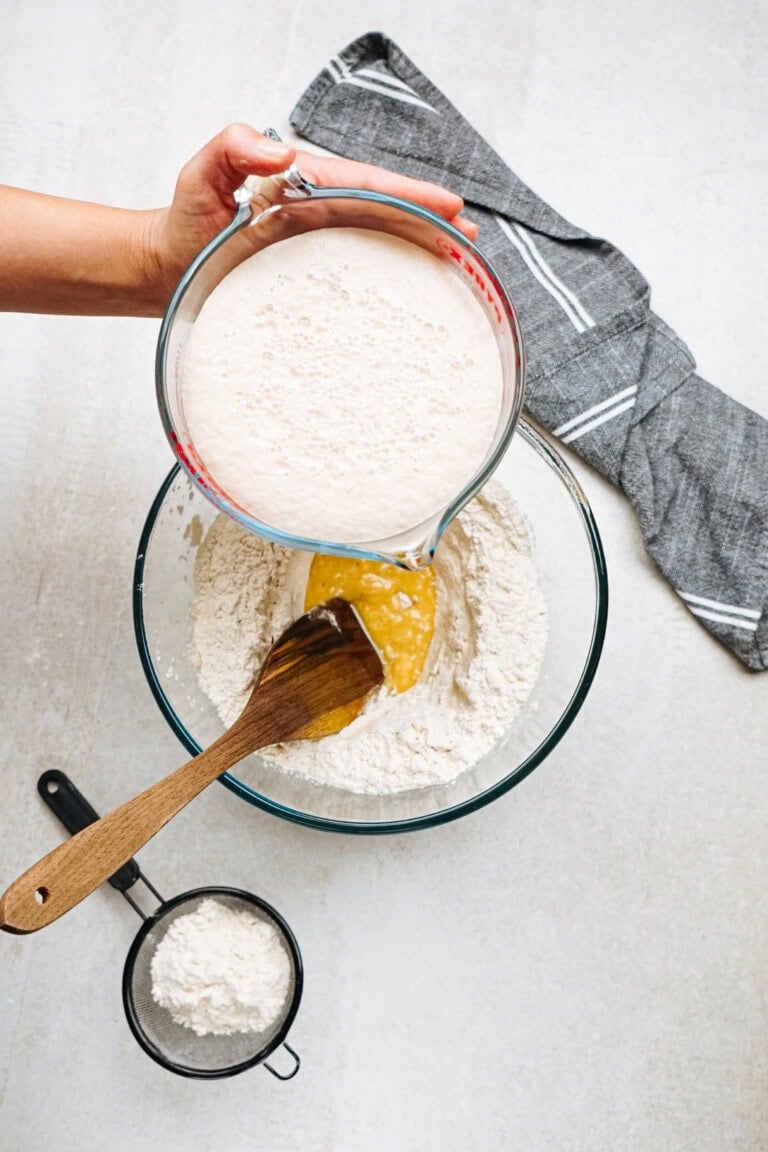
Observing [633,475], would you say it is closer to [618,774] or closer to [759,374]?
[759,374]

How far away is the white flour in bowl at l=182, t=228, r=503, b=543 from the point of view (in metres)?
0.73

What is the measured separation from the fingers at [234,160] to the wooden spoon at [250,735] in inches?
19.6

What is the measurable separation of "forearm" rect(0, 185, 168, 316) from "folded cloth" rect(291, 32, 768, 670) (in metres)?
0.36

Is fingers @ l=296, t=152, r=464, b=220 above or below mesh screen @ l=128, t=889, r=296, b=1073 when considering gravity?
above

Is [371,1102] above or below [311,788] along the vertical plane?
below

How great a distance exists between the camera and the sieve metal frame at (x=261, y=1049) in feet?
3.76

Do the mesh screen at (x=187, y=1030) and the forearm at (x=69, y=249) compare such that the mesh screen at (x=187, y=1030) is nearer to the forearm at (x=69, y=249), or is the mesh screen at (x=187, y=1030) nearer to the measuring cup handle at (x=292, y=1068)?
the measuring cup handle at (x=292, y=1068)

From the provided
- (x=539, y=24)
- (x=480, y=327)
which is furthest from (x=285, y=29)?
(x=480, y=327)

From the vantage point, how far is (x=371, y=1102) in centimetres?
124

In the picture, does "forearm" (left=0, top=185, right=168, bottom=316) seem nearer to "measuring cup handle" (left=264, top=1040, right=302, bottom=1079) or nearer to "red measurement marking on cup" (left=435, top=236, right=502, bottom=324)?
"red measurement marking on cup" (left=435, top=236, right=502, bottom=324)

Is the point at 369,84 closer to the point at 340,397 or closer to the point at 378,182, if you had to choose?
the point at 378,182

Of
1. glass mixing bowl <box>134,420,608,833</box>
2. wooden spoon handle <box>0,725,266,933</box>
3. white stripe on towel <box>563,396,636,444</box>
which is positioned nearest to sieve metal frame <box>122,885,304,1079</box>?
glass mixing bowl <box>134,420,608,833</box>

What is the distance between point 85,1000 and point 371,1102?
1.36 ft

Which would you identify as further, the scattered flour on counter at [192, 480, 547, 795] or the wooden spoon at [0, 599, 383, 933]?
the scattered flour on counter at [192, 480, 547, 795]
